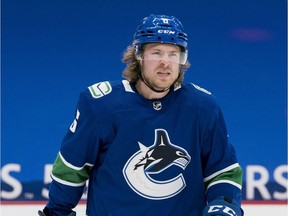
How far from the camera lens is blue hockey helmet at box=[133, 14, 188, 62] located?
2195mm

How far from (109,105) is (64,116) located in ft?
7.46

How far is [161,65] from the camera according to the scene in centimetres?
220

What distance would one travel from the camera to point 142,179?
220cm

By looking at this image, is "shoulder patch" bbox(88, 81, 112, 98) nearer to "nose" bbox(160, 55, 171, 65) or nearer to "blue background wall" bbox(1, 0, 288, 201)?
"nose" bbox(160, 55, 171, 65)

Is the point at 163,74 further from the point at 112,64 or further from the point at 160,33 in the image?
the point at 112,64

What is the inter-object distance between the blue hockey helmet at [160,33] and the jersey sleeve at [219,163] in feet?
0.73

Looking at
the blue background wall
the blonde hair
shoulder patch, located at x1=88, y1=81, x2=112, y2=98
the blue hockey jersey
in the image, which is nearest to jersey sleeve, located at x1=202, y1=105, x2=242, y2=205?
the blue hockey jersey

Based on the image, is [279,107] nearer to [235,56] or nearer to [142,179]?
[235,56]

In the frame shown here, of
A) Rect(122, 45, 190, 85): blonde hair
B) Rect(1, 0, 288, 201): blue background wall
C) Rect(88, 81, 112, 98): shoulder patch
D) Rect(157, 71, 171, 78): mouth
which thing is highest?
Rect(1, 0, 288, 201): blue background wall

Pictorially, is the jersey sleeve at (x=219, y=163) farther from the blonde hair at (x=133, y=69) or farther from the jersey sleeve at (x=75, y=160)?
the jersey sleeve at (x=75, y=160)

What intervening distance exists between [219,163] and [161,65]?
1.08 feet

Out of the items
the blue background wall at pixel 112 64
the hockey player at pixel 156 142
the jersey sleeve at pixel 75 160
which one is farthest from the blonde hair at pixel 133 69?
the blue background wall at pixel 112 64

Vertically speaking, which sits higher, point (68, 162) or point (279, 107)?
point (279, 107)

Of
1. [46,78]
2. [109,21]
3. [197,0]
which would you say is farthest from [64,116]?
[197,0]
